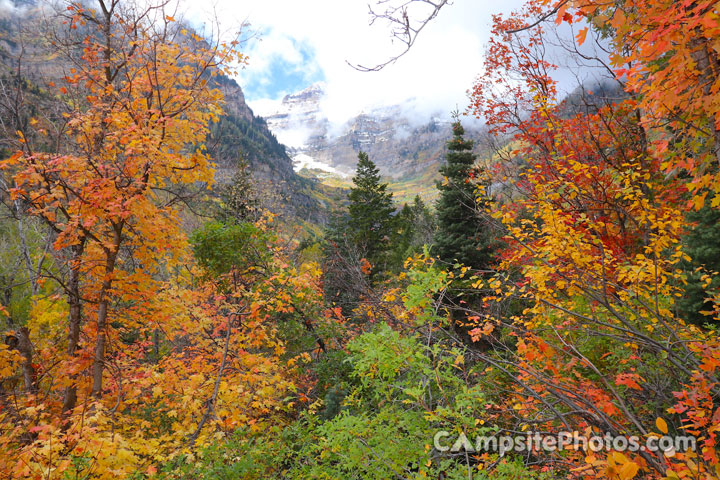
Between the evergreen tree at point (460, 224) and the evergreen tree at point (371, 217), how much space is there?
20.5 ft

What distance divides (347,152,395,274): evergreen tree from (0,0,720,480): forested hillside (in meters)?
12.0

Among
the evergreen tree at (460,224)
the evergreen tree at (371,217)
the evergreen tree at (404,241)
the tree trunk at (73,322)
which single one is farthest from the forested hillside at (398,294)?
the evergreen tree at (371,217)

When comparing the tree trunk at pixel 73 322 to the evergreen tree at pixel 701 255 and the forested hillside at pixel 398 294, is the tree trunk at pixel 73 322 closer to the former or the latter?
the forested hillside at pixel 398 294

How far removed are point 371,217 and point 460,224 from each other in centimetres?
814

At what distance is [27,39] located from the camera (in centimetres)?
525

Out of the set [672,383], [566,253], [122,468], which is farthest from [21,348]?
[672,383]

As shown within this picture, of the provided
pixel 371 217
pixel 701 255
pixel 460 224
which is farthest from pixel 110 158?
pixel 371 217

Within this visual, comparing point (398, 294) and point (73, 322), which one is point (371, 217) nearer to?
point (398, 294)

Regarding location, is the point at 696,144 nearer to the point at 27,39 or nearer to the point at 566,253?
the point at 566,253

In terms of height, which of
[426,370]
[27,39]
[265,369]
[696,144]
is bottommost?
[265,369]

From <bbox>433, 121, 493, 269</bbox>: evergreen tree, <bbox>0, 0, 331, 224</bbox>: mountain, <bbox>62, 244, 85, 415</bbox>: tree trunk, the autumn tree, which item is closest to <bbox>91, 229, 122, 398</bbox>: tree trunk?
the autumn tree

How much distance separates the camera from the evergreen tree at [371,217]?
21531mm

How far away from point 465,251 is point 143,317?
41.0 ft

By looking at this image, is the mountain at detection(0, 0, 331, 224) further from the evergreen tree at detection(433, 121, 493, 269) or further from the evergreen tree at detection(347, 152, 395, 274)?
the evergreen tree at detection(433, 121, 493, 269)
